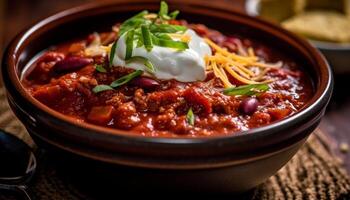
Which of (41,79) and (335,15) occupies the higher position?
(41,79)

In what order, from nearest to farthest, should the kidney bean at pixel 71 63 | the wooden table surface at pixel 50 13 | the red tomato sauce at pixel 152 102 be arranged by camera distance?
the red tomato sauce at pixel 152 102 < the kidney bean at pixel 71 63 < the wooden table surface at pixel 50 13

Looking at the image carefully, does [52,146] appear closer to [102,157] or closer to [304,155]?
[102,157]

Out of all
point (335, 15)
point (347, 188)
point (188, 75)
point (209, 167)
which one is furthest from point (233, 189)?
point (335, 15)

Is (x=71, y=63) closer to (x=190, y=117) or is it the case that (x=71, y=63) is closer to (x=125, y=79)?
(x=125, y=79)

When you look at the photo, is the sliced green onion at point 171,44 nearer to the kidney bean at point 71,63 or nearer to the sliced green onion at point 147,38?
the sliced green onion at point 147,38

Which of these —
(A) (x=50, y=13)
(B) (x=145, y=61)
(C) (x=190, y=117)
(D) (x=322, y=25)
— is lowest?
(A) (x=50, y=13)

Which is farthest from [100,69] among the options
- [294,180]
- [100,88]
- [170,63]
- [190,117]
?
[294,180]

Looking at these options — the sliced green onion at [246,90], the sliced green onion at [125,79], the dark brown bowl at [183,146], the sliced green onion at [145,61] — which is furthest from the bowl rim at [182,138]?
the sliced green onion at [145,61]
